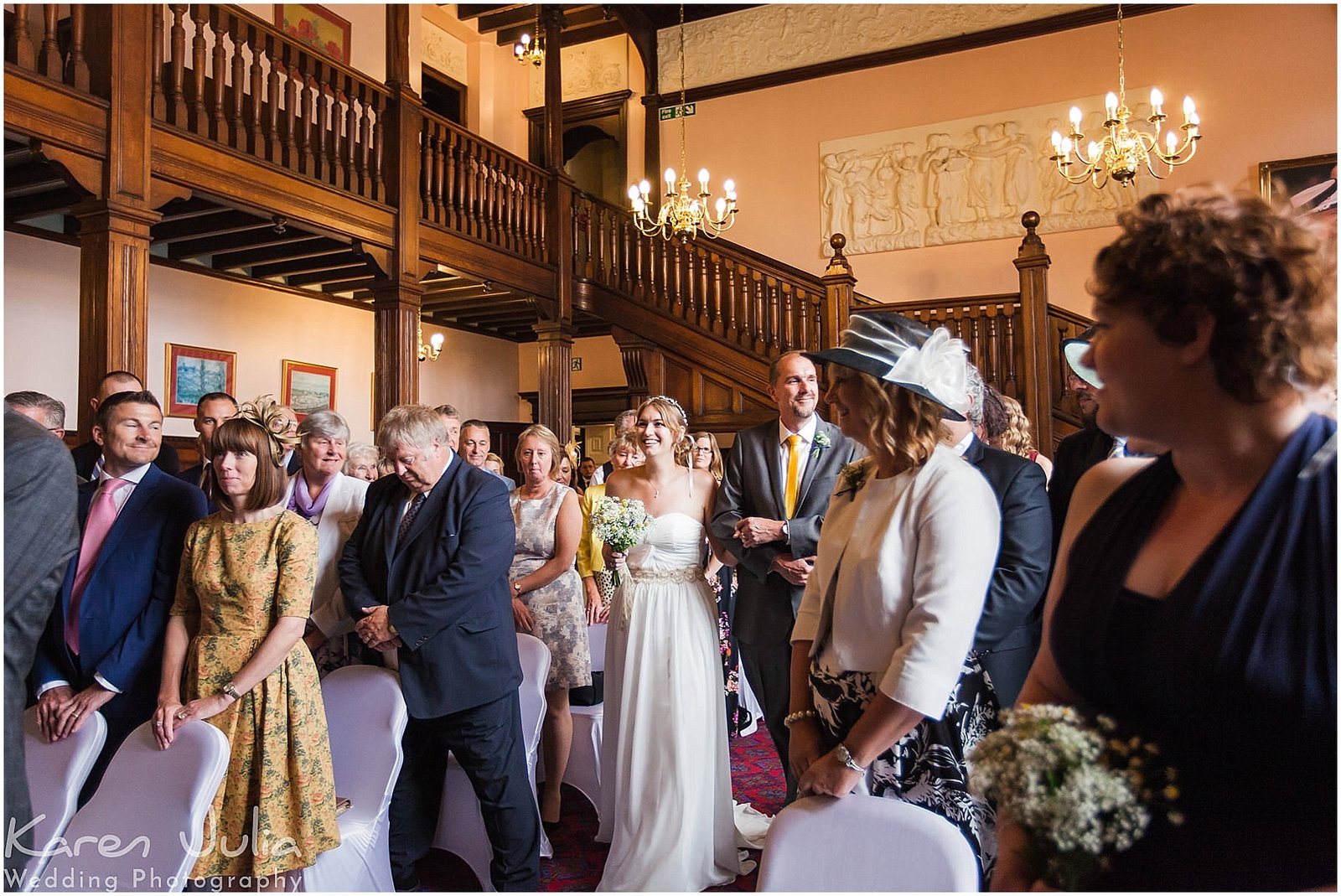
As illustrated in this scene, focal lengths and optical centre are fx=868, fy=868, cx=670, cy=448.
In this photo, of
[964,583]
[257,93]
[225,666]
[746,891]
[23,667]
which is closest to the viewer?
[964,583]

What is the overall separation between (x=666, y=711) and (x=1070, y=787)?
7.54 feet

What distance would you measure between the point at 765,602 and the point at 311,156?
19.5 ft

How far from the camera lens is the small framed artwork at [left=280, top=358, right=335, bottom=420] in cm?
1010

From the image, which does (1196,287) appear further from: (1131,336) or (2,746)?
(2,746)

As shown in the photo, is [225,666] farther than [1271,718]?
Yes

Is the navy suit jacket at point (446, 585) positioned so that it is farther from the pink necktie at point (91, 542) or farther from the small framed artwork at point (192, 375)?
the small framed artwork at point (192, 375)

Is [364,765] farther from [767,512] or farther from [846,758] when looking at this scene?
[846,758]

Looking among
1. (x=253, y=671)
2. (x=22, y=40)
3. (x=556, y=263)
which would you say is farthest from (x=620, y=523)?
(x=556, y=263)

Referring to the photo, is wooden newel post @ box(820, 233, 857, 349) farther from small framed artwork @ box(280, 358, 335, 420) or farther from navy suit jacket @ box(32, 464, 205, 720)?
navy suit jacket @ box(32, 464, 205, 720)

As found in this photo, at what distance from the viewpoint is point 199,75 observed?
241 inches

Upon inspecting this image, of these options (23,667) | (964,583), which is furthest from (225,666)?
(964,583)

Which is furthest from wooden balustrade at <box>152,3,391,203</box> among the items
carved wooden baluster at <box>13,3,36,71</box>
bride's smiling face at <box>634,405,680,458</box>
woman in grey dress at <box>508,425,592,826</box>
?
bride's smiling face at <box>634,405,680,458</box>

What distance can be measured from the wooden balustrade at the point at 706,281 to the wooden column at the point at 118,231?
5044 mm

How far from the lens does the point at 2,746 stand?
5.80 ft
